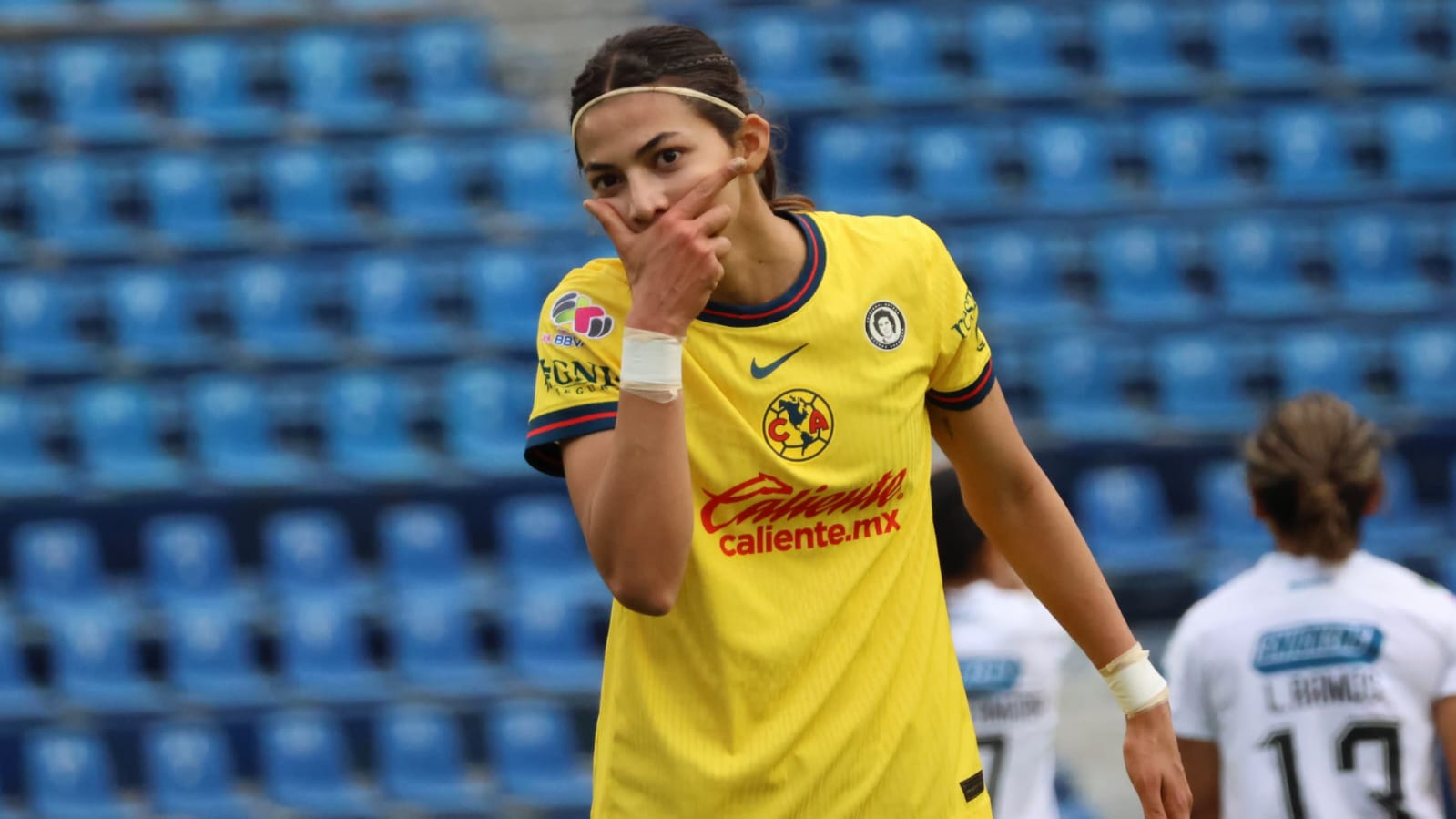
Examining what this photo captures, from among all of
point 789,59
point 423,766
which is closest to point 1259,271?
point 789,59

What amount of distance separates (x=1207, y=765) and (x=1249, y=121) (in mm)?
7258

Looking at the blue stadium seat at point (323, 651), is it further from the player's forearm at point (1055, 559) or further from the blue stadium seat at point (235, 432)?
the player's forearm at point (1055, 559)

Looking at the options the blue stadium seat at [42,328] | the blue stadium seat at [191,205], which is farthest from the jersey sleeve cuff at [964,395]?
the blue stadium seat at [191,205]

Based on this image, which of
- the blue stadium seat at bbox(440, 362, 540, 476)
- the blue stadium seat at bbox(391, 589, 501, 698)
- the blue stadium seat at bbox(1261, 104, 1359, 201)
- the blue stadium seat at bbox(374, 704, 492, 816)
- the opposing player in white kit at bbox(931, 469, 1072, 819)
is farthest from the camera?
the blue stadium seat at bbox(1261, 104, 1359, 201)

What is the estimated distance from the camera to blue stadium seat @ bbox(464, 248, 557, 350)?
910 cm

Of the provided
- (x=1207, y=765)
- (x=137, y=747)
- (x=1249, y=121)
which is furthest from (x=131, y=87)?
(x=1207, y=765)

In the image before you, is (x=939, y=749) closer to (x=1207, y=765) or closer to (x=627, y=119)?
(x=627, y=119)

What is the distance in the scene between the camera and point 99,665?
25.9 ft

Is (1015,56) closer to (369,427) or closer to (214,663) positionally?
(369,427)

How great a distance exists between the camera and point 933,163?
9562 millimetres

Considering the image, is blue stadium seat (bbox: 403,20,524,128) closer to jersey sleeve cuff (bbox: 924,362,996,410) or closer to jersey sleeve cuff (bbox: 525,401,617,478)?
jersey sleeve cuff (bbox: 924,362,996,410)

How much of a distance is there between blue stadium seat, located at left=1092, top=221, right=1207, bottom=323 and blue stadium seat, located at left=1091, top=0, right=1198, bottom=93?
114 centimetres

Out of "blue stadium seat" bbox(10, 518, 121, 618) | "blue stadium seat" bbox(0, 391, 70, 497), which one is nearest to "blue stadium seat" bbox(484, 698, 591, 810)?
"blue stadium seat" bbox(10, 518, 121, 618)

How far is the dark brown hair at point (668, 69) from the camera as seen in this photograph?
204 centimetres
